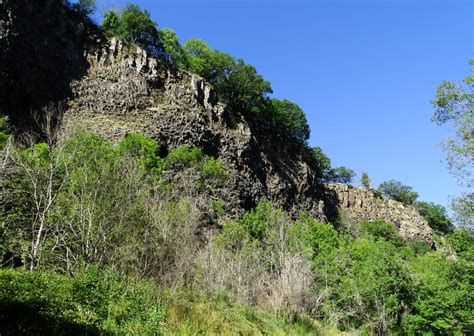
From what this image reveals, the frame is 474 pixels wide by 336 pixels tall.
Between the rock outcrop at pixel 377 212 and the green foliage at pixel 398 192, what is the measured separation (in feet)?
67.8

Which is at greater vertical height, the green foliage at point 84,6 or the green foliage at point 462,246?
the green foliage at point 84,6

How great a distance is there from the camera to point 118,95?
41.6m

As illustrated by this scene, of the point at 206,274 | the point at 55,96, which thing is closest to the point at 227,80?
the point at 55,96

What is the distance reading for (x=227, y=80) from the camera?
2212 inches

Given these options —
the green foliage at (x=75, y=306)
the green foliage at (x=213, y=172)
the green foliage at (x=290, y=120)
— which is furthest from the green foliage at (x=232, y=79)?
the green foliage at (x=75, y=306)

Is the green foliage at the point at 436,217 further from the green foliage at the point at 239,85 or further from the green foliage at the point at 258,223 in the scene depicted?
the green foliage at the point at 258,223

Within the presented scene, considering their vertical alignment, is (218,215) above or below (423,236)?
below

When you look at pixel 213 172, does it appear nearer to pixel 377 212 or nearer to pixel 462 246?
pixel 462 246

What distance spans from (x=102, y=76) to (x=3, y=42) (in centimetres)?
1067

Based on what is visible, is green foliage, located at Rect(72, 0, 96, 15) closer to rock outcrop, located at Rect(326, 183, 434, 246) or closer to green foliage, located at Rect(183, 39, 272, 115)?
green foliage, located at Rect(183, 39, 272, 115)

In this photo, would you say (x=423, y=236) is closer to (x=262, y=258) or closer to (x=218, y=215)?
(x=218, y=215)

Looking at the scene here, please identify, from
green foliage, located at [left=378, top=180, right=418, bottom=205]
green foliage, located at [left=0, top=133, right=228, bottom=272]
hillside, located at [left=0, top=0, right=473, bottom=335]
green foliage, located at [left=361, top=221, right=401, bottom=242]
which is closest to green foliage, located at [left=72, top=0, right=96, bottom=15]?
hillside, located at [left=0, top=0, right=473, bottom=335]

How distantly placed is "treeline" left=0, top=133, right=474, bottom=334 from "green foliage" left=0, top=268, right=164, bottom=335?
0.05 m

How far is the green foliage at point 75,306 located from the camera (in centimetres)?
782
